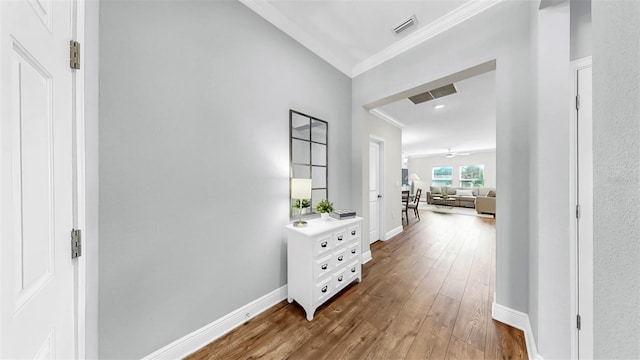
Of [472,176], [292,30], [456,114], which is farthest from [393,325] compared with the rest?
[472,176]

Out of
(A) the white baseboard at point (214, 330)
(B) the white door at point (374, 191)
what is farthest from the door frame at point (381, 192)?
(A) the white baseboard at point (214, 330)

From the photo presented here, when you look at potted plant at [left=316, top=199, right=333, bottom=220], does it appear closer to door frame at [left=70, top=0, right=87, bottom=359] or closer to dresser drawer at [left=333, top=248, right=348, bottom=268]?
dresser drawer at [left=333, top=248, right=348, bottom=268]

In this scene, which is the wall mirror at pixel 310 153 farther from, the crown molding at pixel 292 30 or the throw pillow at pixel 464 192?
the throw pillow at pixel 464 192

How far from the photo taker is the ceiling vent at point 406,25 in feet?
6.56

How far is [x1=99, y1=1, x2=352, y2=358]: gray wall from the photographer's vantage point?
114 centimetres

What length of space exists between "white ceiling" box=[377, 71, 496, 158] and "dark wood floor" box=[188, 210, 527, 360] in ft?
8.96

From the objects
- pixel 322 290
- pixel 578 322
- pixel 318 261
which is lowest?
pixel 322 290

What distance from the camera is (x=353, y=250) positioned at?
2260mm

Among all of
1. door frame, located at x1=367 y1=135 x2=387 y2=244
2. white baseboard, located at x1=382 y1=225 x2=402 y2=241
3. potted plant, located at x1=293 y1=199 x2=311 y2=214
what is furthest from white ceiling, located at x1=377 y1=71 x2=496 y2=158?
potted plant, located at x1=293 y1=199 x2=311 y2=214

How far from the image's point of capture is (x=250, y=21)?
1.79 metres

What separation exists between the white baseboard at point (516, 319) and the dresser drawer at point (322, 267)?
1489 mm
